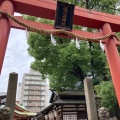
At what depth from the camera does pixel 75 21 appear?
6754 millimetres

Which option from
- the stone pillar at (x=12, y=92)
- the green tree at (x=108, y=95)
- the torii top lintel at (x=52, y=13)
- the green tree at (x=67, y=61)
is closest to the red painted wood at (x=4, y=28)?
the torii top lintel at (x=52, y=13)

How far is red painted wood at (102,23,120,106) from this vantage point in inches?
227

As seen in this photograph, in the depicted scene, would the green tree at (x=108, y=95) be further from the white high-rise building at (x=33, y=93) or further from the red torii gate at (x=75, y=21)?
the white high-rise building at (x=33, y=93)

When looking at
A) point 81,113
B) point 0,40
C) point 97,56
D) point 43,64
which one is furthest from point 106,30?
point 81,113

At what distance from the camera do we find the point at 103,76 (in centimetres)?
1232

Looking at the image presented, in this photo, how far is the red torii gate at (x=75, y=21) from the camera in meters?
5.45

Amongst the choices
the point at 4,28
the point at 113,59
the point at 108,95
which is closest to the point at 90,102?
the point at 113,59

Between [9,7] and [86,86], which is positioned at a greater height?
[9,7]

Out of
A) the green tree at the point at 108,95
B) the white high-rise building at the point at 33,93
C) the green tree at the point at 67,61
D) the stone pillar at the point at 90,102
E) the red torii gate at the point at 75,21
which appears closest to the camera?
the red torii gate at the point at 75,21

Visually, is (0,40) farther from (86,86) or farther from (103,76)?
(103,76)

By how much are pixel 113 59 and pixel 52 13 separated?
2863 millimetres

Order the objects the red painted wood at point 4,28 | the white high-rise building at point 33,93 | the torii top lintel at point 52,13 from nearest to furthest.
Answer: the red painted wood at point 4,28 → the torii top lintel at point 52,13 → the white high-rise building at point 33,93

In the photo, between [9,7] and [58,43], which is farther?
[58,43]

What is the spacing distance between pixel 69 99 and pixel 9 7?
885cm
